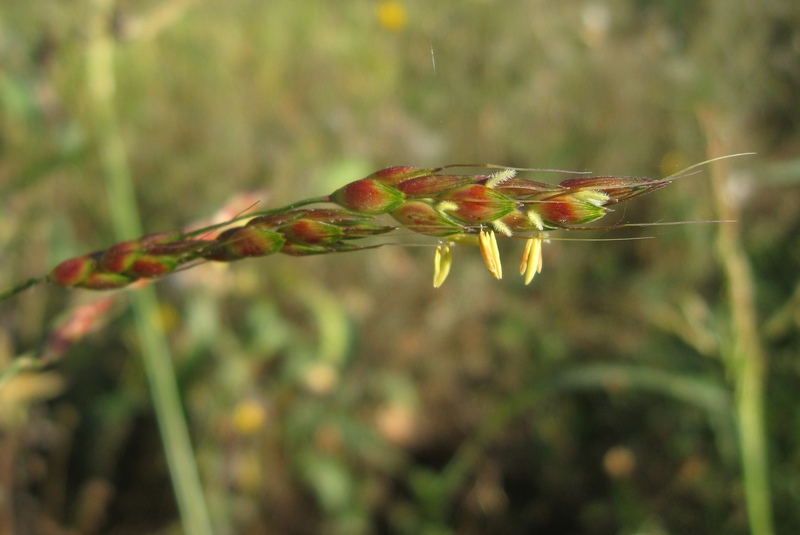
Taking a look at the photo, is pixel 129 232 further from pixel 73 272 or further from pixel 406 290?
pixel 406 290

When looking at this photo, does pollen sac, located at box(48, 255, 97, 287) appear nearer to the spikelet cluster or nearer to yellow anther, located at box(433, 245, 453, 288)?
the spikelet cluster

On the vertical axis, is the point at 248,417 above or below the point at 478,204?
below

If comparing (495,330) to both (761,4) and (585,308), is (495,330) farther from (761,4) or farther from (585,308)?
(761,4)

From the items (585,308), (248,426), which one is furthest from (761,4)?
(248,426)

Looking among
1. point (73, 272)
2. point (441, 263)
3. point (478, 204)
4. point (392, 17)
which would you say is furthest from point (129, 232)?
point (392, 17)

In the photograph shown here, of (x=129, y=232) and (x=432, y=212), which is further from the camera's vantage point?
(x=129, y=232)

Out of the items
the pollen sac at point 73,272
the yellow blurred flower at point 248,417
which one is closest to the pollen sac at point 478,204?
the pollen sac at point 73,272

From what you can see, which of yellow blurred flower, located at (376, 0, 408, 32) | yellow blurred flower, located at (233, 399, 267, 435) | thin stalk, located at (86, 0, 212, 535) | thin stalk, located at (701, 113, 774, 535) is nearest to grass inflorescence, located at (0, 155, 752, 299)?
thin stalk, located at (701, 113, 774, 535)

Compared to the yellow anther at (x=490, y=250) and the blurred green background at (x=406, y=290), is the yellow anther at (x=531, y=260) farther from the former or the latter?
the blurred green background at (x=406, y=290)

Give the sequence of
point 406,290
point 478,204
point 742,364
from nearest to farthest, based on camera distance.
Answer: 1. point 478,204
2. point 742,364
3. point 406,290
